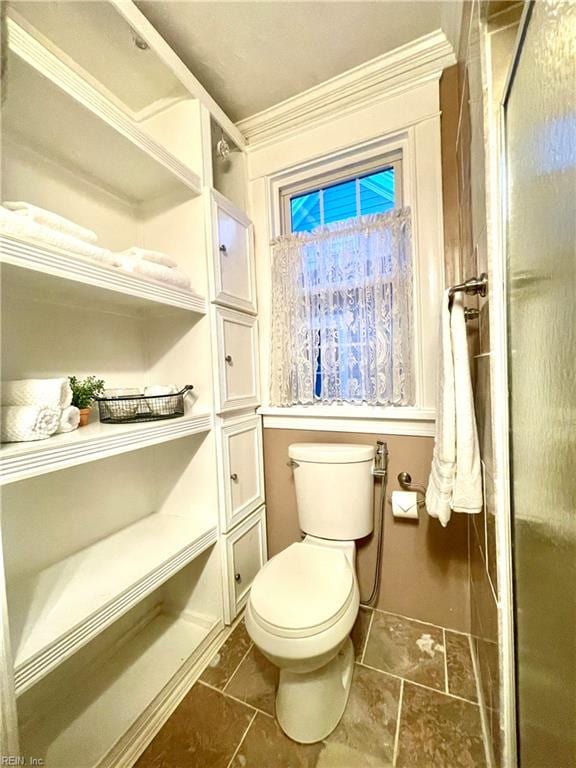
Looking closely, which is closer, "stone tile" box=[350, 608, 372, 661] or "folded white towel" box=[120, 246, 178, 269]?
"folded white towel" box=[120, 246, 178, 269]

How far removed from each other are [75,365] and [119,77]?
1143 millimetres

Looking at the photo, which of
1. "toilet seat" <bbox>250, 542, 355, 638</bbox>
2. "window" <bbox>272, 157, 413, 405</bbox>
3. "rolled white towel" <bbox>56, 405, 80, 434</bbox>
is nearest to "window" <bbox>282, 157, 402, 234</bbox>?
"window" <bbox>272, 157, 413, 405</bbox>

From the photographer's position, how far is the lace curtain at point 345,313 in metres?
1.26

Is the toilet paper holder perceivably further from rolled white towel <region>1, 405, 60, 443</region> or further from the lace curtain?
rolled white towel <region>1, 405, 60, 443</region>

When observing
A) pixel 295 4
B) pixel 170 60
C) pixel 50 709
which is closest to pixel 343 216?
pixel 295 4

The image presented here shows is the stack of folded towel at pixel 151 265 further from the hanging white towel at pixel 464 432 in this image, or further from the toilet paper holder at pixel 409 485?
the toilet paper holder at pixel 409 485

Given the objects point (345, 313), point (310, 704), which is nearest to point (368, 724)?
point (310, 704)

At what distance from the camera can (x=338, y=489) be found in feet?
4.07

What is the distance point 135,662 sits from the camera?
115 cm

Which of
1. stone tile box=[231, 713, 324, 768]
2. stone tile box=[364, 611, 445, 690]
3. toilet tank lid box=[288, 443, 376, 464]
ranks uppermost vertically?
toilet tank lid box=[288, 443, 376, 464]

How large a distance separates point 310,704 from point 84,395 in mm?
1203

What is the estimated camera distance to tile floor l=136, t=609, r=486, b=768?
0.85 m

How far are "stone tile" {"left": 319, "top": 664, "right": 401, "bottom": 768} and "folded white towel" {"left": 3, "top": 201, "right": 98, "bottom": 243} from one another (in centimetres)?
164

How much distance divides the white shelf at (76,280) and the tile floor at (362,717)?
1385mm
